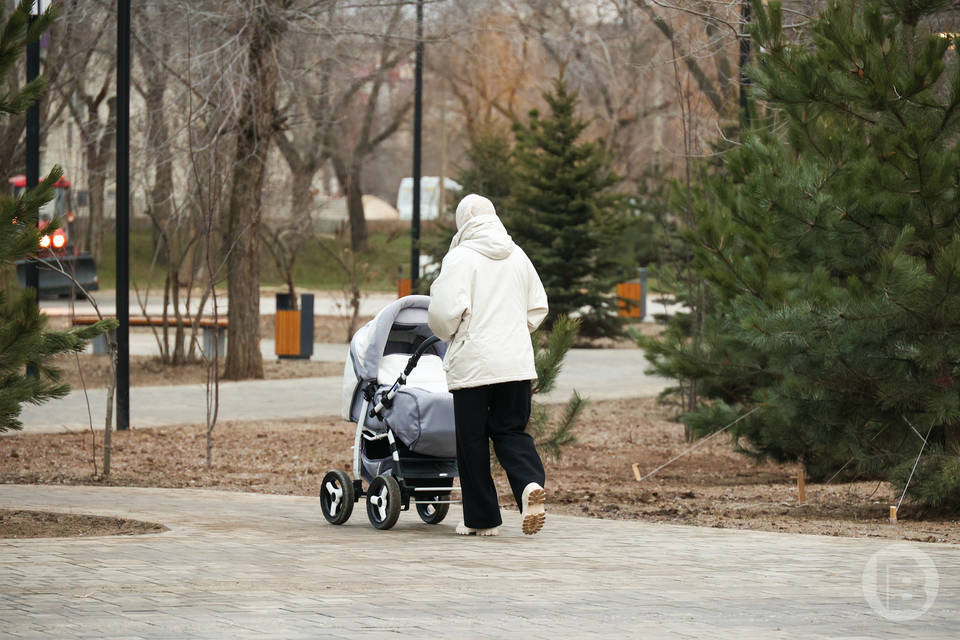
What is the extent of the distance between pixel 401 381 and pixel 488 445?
2.29 ft

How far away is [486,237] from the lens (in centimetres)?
797

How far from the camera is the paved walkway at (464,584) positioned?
5.49 m

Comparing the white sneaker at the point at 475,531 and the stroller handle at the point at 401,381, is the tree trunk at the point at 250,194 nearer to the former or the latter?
the stroller handle at the point at 401,381

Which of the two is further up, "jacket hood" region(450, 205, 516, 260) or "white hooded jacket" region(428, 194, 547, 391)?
"jacket hood" region(450, 205, 516, 260)

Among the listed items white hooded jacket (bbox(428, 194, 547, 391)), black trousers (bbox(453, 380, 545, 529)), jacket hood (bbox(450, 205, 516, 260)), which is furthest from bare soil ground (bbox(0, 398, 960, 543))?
jacket hood (bbox(450, 205, 516, 260))

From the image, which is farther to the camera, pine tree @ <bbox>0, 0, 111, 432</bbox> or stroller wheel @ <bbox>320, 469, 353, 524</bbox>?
stroller wheel @ <bbox>320, 469, 353, 524</bbox>

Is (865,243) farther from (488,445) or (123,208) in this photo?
(123,208)

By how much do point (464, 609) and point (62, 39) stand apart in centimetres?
1487

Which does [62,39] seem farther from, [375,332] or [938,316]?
[938,316]

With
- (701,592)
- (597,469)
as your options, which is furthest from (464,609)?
(597,469)

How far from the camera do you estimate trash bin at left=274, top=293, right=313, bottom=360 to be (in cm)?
2220

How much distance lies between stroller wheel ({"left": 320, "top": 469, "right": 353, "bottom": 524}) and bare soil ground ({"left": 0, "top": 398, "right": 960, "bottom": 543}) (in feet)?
2.35

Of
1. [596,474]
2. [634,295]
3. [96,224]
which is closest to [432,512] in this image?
[596,474]
